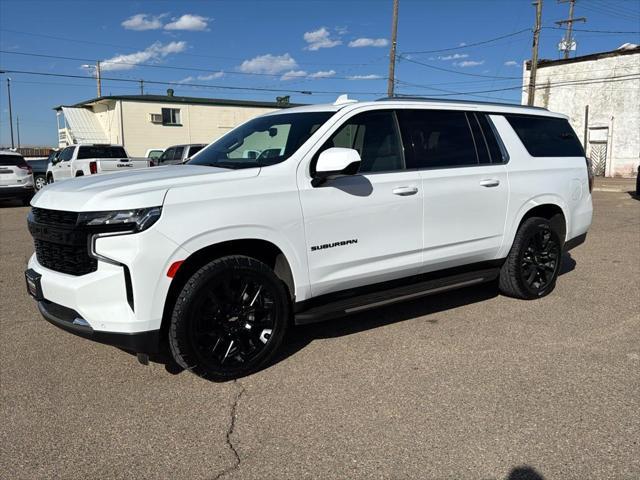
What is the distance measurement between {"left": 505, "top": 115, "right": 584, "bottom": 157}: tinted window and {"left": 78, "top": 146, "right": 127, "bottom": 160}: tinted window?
15409 mm

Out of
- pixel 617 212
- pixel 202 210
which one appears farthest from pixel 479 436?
pixel 617 212

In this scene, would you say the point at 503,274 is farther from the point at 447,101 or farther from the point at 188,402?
the point at 188,402

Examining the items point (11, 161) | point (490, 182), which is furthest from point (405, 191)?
point (11, 161)

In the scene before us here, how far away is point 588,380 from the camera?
3.60 metres

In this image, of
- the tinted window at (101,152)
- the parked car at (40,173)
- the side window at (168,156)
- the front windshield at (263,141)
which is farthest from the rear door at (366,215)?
the parked car at (40,173)

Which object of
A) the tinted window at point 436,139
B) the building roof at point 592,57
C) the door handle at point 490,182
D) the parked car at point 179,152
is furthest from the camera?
the building roof at point 592,57

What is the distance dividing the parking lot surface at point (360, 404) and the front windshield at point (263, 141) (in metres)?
1.52

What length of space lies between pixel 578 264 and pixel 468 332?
3.40 metres

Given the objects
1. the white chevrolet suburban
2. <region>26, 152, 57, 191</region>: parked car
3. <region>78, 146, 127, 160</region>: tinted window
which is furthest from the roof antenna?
<region>26, 152, 57, 191</region>: parked car

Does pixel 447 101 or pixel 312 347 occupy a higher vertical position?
pixel 447 101

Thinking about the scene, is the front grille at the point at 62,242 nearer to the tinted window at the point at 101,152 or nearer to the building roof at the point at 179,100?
the tinted window at the point at 101,152

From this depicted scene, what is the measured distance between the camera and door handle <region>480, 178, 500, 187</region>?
15.7 feet

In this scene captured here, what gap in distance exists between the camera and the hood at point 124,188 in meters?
3.19

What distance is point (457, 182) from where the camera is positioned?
4594 mm
